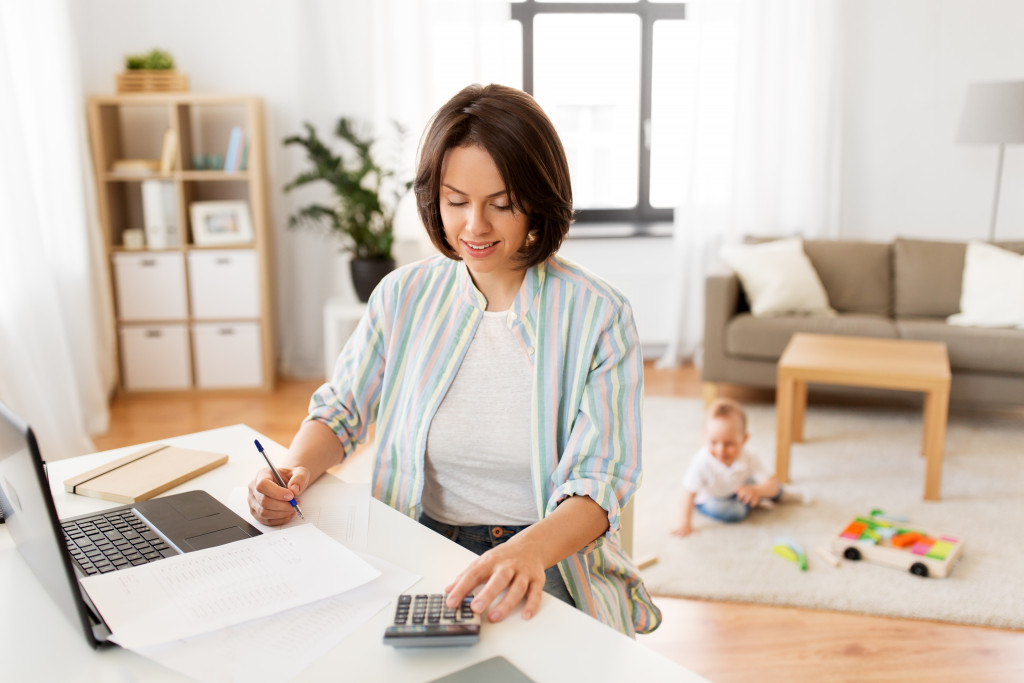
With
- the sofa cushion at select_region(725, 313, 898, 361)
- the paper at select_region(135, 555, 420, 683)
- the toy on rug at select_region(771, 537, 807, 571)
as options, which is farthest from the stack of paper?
the sofa cushion at select_region(725, 313, 898, 361)

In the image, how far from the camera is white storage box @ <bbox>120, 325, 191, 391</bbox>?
3.96 metres

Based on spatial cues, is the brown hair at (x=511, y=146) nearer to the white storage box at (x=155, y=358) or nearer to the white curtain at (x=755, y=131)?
the white storage box at (x=155, y=358)

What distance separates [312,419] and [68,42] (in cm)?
299

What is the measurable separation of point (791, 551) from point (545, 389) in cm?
153

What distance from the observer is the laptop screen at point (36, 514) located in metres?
0.78

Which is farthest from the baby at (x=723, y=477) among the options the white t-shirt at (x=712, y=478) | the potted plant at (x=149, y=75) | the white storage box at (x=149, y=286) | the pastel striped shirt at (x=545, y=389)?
the potted plant at (x=149, y=75)

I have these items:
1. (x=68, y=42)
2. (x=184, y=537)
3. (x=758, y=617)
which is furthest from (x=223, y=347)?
(x=184, y=537)

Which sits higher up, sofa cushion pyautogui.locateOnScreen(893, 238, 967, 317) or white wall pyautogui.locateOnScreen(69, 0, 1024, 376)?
white wall pyautogui.locateOnScreen(69, 0, 1024, 376)

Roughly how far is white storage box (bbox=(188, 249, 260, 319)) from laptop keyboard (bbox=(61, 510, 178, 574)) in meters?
2.93

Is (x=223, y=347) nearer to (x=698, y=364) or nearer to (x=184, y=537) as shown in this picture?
(x=698, y=364)

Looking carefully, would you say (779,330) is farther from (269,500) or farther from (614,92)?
(269,500)

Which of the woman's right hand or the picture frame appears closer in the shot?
the woman's right hand

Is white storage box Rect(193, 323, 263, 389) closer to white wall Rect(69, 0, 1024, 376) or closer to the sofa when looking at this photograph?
→ white wall Rect(69, 0, 1024, 376)

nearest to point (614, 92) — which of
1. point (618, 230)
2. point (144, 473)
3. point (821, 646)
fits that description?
point (618, 230)
